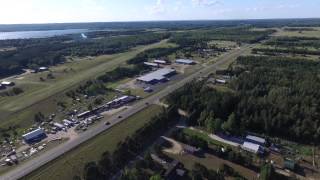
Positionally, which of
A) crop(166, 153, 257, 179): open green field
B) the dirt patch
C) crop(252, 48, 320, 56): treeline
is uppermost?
crop(252, 48, 320, 56): treeline

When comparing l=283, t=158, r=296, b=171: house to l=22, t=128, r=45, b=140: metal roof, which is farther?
l=22, t=128, r=45, b=140: metal roof

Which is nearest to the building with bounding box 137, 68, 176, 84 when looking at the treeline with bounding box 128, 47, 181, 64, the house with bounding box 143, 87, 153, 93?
the house with bounding box 143, 87, 153, 93

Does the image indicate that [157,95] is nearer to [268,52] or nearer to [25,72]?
[25,72]

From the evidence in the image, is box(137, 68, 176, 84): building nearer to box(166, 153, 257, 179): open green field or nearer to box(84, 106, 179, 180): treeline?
box(84, 106, 179, 180): treeline

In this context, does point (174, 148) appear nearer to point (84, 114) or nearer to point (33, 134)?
point (84, 114)

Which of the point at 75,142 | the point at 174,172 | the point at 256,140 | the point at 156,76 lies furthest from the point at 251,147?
the point at 156,76

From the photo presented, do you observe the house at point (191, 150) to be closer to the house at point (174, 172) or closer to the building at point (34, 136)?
the house at point (174, 172)

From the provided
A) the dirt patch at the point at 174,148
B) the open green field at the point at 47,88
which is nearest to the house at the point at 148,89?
the open green field at the point at 47,88
